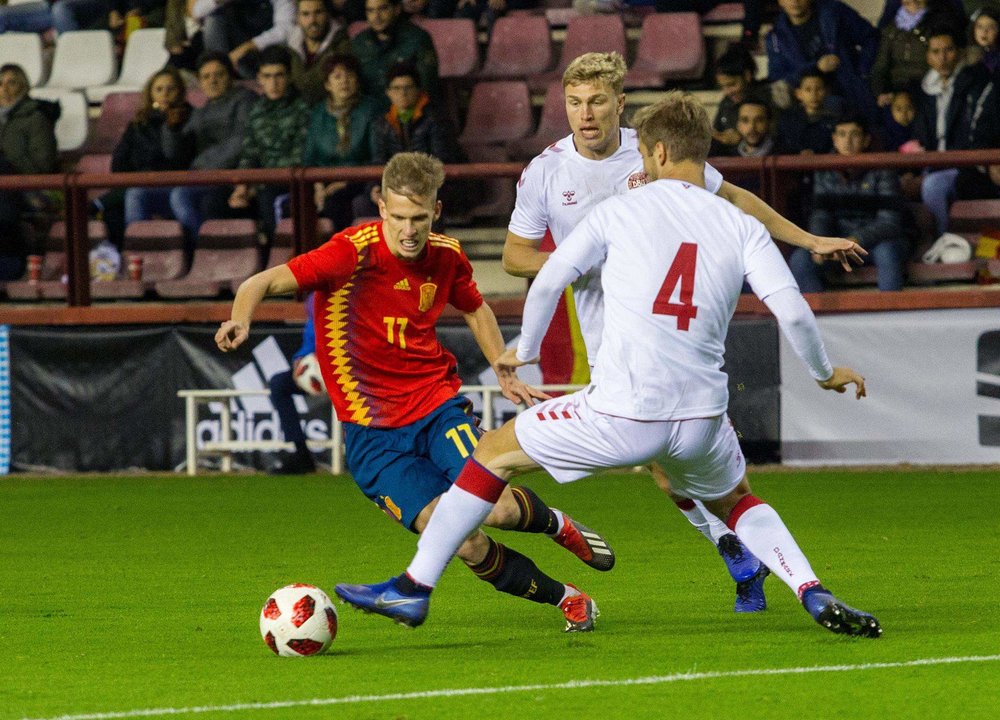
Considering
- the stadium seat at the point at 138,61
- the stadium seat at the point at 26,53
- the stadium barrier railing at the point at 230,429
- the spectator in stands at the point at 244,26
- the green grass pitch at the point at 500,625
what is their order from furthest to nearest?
the stadium seat at the point at 26,53 → the stadium seat at the point at 138,61 → the spectator in stands at the point at 244,26 → the stadium barrier railing at the point at 230,429 → the green grass pitch at the point at 500,625

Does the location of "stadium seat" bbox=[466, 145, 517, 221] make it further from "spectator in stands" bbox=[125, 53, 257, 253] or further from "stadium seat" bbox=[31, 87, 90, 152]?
"stadium seat" bbox=[31, 87, 90, 152]

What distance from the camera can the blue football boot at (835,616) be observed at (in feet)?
17.3

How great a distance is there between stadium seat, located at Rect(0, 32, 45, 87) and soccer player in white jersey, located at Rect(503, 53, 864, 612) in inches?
469

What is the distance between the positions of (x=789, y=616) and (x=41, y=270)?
31.6ft

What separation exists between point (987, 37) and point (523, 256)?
766 centimetres

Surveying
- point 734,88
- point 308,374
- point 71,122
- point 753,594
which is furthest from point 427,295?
point 71,122

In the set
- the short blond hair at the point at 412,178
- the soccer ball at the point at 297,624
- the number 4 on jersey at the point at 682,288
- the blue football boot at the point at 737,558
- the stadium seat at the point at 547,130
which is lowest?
the blue football boot at the point at 737,558

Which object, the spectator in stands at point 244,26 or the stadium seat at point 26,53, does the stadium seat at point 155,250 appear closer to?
the spectator in stands at point 244,26

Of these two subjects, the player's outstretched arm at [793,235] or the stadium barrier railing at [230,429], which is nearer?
the player's outstretched arm at [793,235]

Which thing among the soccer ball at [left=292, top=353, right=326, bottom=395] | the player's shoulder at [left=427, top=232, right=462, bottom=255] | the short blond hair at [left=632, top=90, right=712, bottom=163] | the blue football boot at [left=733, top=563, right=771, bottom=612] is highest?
the short blond hair at [left=632, top=90, right=712, bottom=163]

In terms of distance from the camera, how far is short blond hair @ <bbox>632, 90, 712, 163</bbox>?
5.30 meters

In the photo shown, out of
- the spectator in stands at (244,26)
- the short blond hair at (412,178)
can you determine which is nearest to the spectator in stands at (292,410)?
the spectator in stands at (244,26)

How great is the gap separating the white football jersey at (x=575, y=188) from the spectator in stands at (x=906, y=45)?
7188 millimetres

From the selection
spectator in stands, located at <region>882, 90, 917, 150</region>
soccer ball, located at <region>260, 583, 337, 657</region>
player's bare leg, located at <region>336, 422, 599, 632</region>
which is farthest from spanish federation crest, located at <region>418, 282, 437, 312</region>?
spectator in stands, located at <region>882, 90, 917, 150</region>
